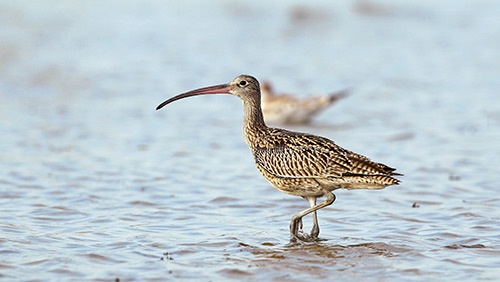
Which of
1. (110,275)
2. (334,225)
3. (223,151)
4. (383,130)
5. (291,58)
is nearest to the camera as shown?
(110,275)

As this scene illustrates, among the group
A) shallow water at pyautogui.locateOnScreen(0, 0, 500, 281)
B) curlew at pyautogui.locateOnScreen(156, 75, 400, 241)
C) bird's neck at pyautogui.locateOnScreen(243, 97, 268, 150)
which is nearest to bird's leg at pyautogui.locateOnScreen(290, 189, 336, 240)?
curlew at pyautogui.locateOnScreen(156, 75, 400, 241)

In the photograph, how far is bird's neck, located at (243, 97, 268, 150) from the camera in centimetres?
838

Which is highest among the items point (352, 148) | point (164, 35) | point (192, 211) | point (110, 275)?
point (164, 35)

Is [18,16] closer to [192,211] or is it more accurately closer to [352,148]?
[352,148]

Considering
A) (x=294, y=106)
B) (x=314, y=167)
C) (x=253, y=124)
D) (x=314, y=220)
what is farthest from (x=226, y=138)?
(x=314, y=167)

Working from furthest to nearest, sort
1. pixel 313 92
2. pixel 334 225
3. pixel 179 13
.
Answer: pixel 179 13 → pixel 313 92 → pixel 334 225

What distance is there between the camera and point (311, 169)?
7812 millimetres

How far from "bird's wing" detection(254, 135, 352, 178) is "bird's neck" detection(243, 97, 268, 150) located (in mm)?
258

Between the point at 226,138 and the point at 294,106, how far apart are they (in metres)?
2.03

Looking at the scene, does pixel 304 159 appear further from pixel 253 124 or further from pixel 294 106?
pixel 294 106

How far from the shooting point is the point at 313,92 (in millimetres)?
16188

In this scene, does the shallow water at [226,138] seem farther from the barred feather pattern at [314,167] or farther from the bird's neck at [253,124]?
the bird's neck at [253,124]

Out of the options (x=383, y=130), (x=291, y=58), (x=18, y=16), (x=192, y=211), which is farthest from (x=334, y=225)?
(x=18, y=16)

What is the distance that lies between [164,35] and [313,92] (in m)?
5.19
